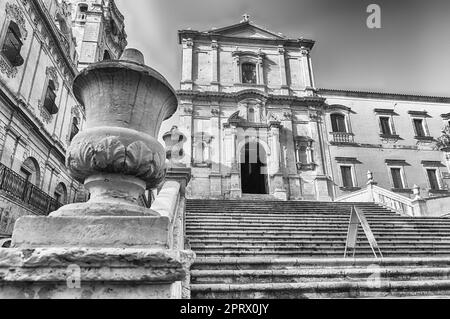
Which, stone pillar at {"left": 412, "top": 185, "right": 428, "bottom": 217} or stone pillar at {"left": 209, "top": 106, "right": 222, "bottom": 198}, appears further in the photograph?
stone pillar at {"left": 209, "top": 106, "right": 222, "bottom": 198}

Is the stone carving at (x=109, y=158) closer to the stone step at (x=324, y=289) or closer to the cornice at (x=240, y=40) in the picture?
the stone step at (x=324, y=289)

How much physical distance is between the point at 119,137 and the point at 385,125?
73.2ft

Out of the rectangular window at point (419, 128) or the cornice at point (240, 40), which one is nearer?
the cornice at point (240, 40)

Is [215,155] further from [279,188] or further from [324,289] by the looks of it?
[324,289]

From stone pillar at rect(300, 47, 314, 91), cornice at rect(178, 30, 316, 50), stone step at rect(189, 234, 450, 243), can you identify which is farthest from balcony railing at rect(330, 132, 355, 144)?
stone step at rect(189, 234, 450, 243)

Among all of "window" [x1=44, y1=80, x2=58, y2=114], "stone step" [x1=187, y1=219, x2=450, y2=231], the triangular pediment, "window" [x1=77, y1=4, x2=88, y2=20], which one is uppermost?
"window" [x1=77, y1=4, x2=88, y2=20]

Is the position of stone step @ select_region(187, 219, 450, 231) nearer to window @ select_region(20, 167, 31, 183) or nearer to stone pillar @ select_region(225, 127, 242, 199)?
stone pillar @ select_region(225, 127, 242, 199)

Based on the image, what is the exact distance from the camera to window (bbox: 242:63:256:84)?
2006 cm

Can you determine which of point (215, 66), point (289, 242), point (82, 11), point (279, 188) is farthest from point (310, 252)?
point (82, 11)

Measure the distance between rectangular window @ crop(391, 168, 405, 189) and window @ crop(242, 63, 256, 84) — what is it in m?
11.0

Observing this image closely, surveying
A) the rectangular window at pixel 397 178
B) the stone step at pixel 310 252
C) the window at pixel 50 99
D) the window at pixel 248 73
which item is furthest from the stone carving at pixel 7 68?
the rectangular window at pixel 397 178

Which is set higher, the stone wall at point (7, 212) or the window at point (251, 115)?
the window at point (251, 115)

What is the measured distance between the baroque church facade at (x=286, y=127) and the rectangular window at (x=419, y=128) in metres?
0.07

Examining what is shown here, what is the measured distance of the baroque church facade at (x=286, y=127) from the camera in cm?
1731
